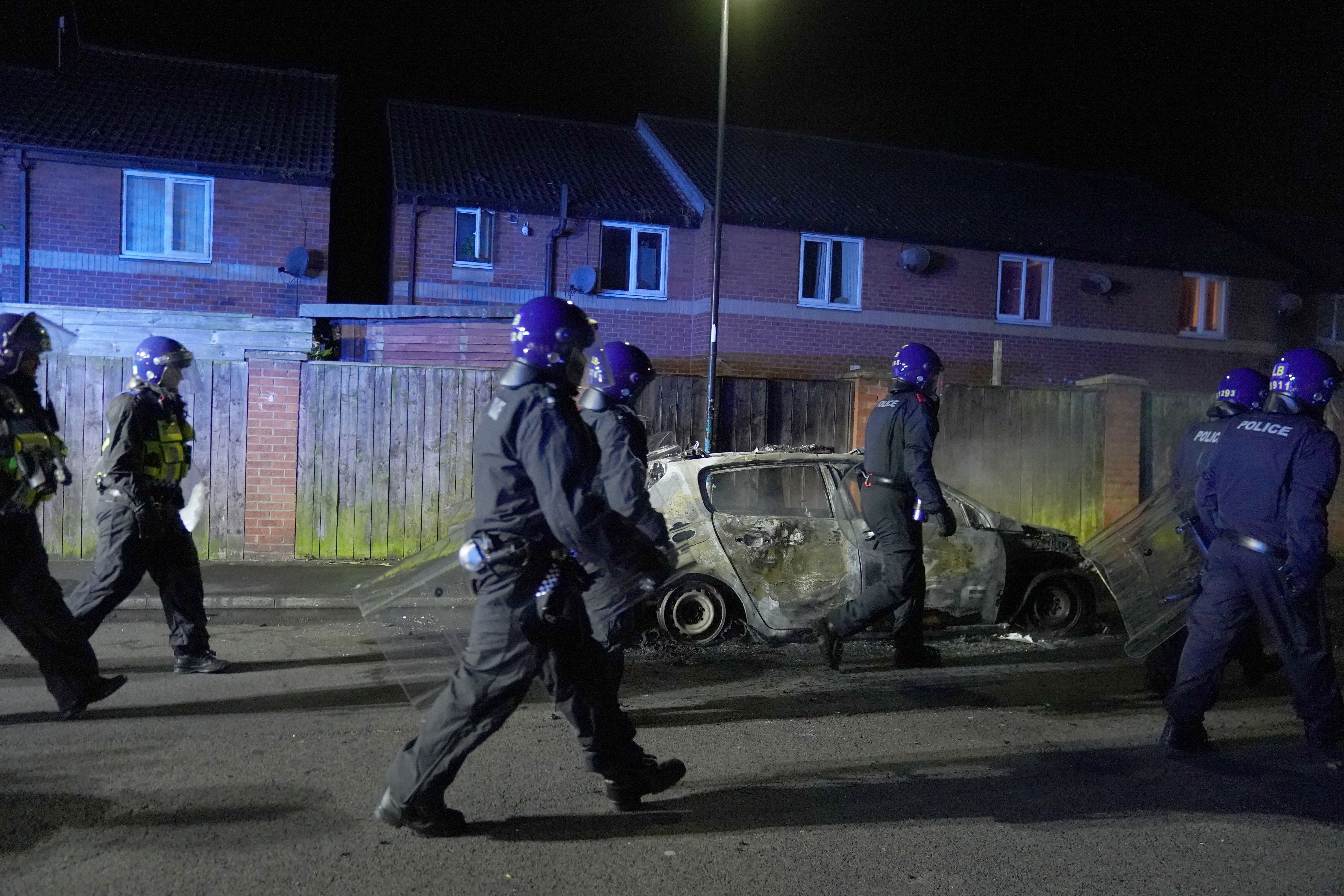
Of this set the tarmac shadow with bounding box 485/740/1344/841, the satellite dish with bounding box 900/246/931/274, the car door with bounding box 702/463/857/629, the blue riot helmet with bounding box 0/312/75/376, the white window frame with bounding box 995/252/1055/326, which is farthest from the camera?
the white window frame with bounding box 995/252/1055/326

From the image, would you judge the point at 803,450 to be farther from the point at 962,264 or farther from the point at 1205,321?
the point at 1205,321

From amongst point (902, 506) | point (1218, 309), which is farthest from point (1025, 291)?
point (902, 506)

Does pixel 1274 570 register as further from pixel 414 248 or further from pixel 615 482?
pixel 414 248

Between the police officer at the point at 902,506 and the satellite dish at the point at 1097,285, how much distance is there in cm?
1485

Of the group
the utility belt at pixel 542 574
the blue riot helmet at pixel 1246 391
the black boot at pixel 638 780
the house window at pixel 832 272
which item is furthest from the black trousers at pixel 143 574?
the house window at pixel 832 272

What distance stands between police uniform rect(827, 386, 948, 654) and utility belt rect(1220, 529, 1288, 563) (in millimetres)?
1738

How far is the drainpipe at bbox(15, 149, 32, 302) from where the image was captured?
15.2 m

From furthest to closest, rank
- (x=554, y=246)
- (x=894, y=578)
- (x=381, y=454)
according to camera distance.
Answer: (x=554, y=246) → (x=381, y=454) → (x=894, y=578)

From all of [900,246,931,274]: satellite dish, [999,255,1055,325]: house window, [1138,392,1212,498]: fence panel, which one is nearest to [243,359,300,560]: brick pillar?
[1138,392,1212,498]: fence panel

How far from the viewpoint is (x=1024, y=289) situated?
19.7 m

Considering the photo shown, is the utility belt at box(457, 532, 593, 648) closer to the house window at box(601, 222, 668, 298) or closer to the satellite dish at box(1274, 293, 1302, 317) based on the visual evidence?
the house window at box(601, 222, 668, 298)

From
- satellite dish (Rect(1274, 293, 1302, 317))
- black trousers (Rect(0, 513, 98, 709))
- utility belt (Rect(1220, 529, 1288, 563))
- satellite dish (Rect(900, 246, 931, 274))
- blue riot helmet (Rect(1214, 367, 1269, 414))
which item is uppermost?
satellite dish (Rect(900, 246, 931, 274))

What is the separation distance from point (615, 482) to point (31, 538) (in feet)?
9.38

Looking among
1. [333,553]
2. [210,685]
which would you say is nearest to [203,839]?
[210,685]
